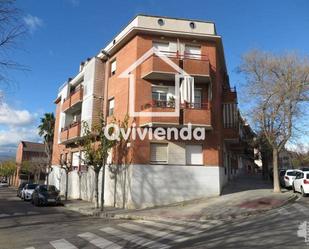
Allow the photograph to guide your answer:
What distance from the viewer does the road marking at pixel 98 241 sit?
11.0 m

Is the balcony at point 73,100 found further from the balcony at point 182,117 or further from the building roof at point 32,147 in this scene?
the building roof at point 32,147

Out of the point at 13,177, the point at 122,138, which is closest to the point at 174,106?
the point at 122,138

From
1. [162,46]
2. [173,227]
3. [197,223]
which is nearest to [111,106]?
[162,46]

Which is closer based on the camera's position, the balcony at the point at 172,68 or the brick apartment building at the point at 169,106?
the brick apartment building at the point at 169,106

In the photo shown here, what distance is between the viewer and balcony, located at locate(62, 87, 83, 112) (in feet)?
103

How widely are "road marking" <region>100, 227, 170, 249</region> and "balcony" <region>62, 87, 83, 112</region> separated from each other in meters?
18.6

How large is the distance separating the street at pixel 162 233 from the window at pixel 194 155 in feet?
21.9

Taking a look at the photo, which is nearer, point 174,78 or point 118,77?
point 174,78

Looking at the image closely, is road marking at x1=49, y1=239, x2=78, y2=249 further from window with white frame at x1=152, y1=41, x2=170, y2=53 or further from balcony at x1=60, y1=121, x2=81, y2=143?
balcony at x1=60, y1=121, x2=81, y2=143

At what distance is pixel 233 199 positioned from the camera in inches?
827

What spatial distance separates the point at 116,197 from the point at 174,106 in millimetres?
6963

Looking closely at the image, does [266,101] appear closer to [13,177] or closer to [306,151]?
[306,151]

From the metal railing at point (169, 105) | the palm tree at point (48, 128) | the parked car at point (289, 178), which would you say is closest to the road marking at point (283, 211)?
the metal railing at point (169, 105)

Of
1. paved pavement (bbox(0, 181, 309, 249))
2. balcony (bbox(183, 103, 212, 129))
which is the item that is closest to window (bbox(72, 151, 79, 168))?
balcony (bbox(183, 103, 212, 129))
